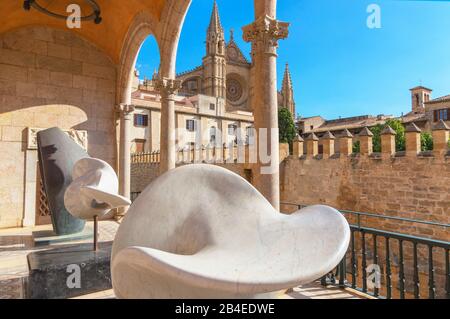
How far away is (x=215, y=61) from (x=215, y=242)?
5135 cm

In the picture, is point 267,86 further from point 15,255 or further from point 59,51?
point 59,51

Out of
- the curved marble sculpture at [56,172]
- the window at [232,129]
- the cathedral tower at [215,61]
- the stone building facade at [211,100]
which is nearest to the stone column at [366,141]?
the curved marble sculpture at [56,172]

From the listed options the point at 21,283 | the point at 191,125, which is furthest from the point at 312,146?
the point at 191,125

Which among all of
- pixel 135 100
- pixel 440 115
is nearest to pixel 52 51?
pixel 135 100

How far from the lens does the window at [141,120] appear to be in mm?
29991

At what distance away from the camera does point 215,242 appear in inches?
63.5

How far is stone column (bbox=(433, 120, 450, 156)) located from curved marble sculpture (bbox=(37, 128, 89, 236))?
1194 centimetres

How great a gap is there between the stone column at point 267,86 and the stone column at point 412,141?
9302mm

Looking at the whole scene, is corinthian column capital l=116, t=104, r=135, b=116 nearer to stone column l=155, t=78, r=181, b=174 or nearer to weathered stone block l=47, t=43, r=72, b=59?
weathered stone block l=47, t=43, r=72, b=59

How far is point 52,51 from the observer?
8.09m

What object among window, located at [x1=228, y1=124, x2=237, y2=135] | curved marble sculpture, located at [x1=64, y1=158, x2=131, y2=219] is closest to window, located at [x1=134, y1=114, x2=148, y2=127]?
window, located at [x1=228, y1=124, x2=237, y2=135]

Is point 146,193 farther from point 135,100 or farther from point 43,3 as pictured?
point 135,100

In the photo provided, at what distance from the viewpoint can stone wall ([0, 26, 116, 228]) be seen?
7.41 meters

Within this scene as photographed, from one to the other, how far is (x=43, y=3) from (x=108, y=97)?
9.69 feet
